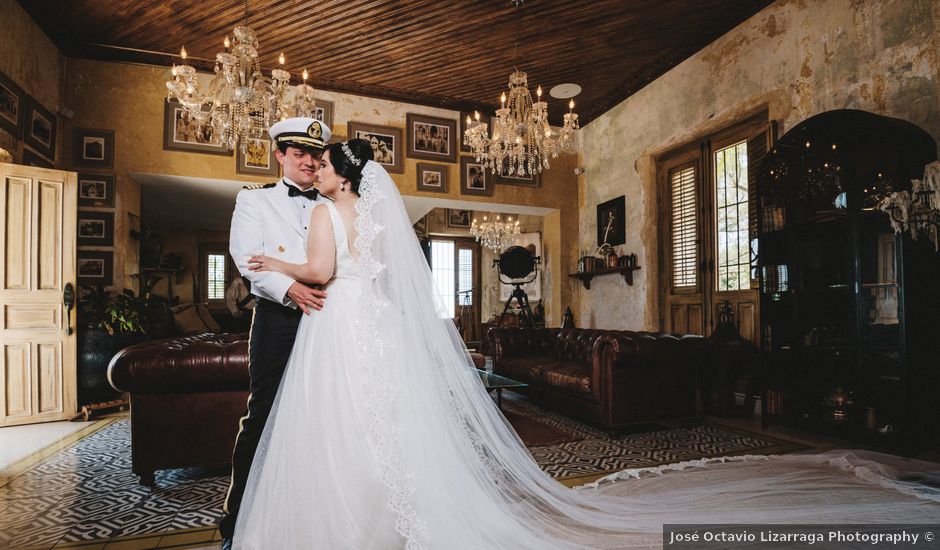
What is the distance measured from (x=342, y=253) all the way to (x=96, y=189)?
5.47 meters

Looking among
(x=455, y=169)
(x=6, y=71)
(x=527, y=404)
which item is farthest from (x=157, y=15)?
(x=527, y=404)

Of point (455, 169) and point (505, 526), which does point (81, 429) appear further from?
point (455, 169)

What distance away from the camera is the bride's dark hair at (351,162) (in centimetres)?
190

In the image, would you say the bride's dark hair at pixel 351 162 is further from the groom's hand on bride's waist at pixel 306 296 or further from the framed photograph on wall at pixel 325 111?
the framed photograph on wall at pixel 325 111

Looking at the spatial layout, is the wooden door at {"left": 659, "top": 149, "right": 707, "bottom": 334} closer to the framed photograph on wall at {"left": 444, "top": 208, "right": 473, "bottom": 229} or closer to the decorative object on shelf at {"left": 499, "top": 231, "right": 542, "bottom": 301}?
the decorative object on shelf at {"left": 499, "top": 231, "right": 542, "bottom": 301}

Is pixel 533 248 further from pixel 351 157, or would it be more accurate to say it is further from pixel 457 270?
pixel 351 157

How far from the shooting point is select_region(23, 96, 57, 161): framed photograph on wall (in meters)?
4.84

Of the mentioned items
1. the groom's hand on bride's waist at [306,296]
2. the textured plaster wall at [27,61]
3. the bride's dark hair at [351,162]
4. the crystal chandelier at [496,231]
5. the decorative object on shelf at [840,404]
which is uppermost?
the textured plaster wall at [27,61]

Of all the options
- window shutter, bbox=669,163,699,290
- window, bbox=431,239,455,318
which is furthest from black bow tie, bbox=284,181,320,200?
window, bbox=431,239,455,318

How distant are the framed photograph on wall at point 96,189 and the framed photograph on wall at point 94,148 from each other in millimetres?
130

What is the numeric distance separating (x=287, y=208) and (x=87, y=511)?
191cm

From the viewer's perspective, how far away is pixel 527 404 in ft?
16.7

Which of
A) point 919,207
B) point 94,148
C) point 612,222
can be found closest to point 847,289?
point 919,207

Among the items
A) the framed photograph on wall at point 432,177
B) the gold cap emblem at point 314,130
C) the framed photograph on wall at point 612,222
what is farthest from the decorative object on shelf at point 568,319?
the gold cap emblem at point 314,130
